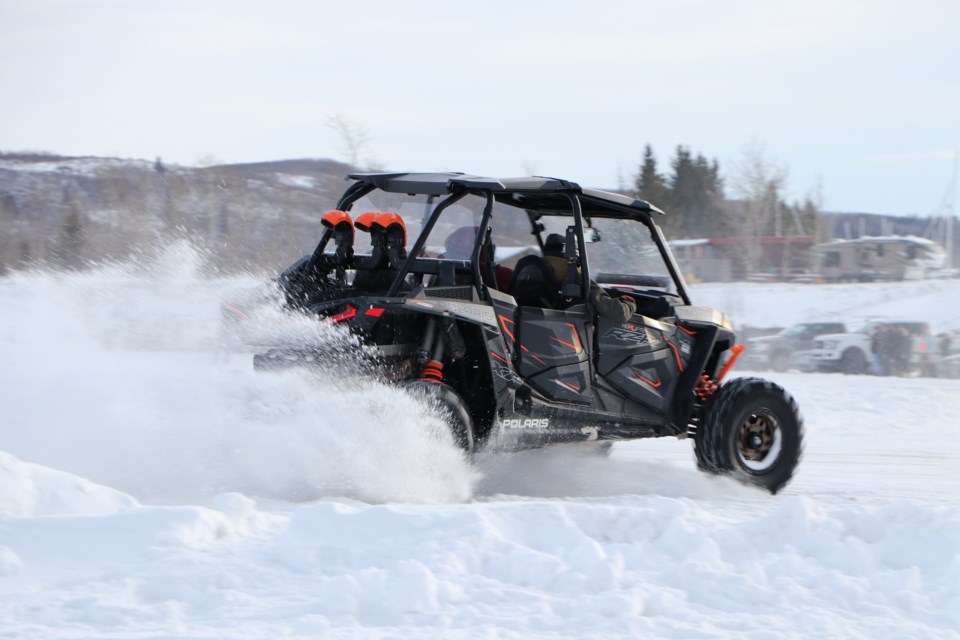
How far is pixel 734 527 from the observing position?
479 cm

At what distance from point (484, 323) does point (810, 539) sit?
231 cm

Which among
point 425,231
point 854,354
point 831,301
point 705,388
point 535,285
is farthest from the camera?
point 831,301

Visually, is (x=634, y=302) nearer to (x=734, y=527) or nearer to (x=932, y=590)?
(x=734, y=527)

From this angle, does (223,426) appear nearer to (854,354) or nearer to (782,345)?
(854,354)

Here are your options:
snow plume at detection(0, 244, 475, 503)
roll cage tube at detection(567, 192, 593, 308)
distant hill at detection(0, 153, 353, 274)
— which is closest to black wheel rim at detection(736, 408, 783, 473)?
roll cage tube at detection(567, 192, 593, 308)

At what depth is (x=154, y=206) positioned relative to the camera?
77.2 ft

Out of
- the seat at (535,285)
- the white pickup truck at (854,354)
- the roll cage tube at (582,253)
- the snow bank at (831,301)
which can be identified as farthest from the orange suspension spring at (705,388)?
the snow bank at (831,301)

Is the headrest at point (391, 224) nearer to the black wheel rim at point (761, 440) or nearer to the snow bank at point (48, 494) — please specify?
the snow bank at point (48, 494)

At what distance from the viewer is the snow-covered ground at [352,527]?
383cm

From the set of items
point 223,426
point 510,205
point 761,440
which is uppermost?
point 510,205

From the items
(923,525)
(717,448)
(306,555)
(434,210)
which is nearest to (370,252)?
(434,210)

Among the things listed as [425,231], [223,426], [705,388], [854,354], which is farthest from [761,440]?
[854,354]

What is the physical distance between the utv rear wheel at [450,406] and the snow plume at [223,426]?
2.6 inches

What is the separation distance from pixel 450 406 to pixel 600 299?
1325mm
